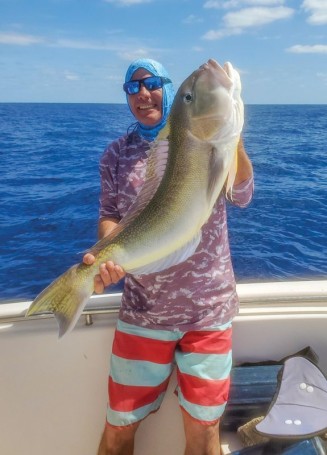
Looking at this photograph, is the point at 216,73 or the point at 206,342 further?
the point at 206,342

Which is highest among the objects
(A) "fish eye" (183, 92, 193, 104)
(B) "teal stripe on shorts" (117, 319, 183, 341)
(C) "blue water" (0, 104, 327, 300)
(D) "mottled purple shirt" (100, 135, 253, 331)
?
(A) "fish eye" (183, 92, 193, 104)

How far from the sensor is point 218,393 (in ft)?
8.41

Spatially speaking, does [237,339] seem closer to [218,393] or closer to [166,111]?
[218,393]

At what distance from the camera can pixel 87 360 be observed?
9.66 ft

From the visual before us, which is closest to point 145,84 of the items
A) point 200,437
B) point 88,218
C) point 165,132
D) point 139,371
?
point 165,132

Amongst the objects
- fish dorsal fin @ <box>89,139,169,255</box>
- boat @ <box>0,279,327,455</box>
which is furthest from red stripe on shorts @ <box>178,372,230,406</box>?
fish dorsal fin @ <box>89,139,169,255</box>

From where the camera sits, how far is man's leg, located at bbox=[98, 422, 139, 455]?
2.69 meters

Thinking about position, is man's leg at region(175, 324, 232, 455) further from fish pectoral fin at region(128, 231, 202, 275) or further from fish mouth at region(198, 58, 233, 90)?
fish mouth at region(198, 58, 233, 90)

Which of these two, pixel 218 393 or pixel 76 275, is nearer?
pixel 76 275

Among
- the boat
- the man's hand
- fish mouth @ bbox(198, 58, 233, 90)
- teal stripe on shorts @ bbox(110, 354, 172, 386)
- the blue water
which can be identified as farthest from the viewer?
the blue water

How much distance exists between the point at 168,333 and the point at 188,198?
0.96 meters

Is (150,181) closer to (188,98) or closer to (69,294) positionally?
(188,98)

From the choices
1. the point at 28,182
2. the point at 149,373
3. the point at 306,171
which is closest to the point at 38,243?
the point at 28,182

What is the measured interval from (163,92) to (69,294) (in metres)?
1.19
